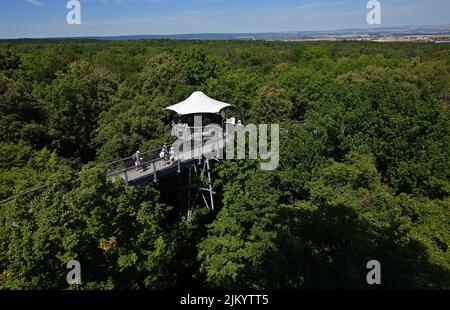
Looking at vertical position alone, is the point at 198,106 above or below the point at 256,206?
above

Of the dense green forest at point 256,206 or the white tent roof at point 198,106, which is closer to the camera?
the dense green forest at point 256,206

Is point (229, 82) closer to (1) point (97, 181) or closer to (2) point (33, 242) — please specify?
(1) point (97, 181)

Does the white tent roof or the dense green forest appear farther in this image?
the white tent roof

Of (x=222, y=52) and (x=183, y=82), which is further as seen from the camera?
(x=222, y=52)

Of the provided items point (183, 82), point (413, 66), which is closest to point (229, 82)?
point (183, 82)

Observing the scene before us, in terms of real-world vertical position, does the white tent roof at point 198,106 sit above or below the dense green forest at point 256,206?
above

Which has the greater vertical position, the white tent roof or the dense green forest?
the white tent roof

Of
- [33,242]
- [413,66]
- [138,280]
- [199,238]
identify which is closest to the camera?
[33,242]

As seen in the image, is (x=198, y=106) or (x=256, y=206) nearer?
(x=256, y=206)
